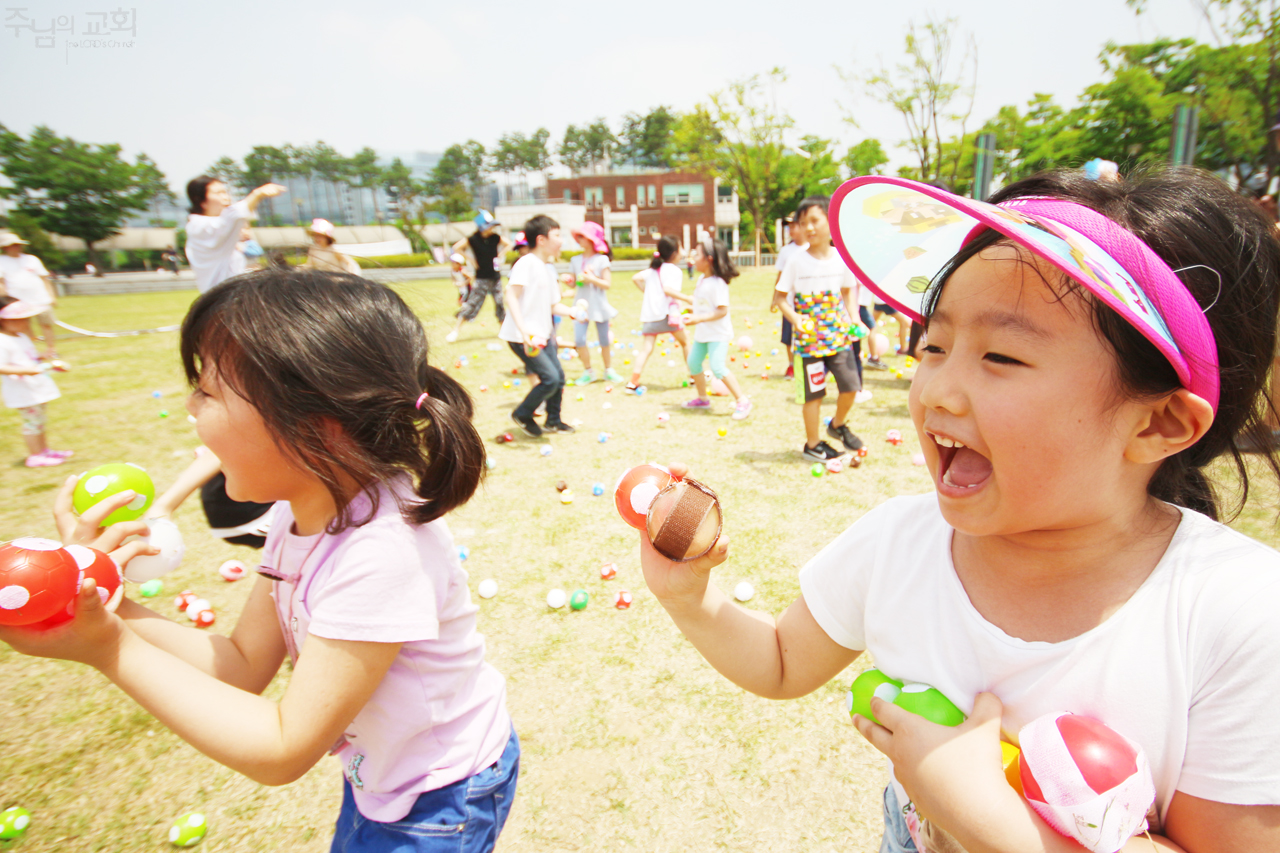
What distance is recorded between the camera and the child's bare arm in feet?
4.36

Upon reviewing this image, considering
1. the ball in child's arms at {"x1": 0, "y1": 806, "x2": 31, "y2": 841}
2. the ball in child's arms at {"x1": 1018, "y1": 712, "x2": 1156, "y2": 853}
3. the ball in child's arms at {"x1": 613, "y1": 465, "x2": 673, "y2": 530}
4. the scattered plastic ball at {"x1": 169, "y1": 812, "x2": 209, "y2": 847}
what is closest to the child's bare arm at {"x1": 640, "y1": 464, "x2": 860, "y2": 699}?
the ball in child's arms at {"x1": 613, "y1": 465, "x2": 673, "y2": 530}

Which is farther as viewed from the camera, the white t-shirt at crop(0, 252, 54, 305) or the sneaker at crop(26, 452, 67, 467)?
the white t-shirt at crop(0, 252, 54, 305)

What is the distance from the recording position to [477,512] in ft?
16.6

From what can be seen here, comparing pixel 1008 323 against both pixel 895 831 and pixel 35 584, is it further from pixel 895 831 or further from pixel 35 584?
pixel 35 584

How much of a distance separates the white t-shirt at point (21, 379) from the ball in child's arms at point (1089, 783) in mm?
8094

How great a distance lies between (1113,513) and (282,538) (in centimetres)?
172

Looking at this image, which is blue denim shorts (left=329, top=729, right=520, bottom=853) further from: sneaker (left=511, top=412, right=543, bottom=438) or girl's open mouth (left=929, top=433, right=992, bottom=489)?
sneaker (left=511, top=412, right=543, bottom=438)

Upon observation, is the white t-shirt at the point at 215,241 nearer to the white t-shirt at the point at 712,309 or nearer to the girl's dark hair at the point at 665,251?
the white t-shirt at the point at 712,309

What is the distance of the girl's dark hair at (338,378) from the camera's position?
1385 millimetres

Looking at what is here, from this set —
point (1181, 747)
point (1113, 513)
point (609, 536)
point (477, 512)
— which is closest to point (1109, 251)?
point (1113, 513)

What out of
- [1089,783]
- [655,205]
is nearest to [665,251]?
[1089,783]

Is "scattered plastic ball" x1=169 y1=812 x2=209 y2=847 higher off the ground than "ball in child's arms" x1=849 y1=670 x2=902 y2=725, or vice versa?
"ball in child's arms" x1=849 y1=670 x2=902 y2=725

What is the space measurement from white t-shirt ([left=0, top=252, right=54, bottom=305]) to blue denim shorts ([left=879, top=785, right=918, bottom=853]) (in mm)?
12134

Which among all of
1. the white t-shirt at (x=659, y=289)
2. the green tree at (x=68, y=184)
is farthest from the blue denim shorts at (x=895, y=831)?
the green tree at (x=68, y=184)
